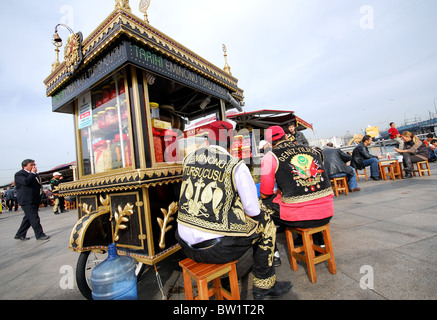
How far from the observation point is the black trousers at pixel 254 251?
1.48 m

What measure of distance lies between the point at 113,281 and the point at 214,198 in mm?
1344

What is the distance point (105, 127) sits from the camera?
2.62 m

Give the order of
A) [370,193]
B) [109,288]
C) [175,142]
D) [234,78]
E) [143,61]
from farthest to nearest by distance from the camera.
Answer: [370,193] → [234,78] → [175,142] → [143,61] → [109,288]

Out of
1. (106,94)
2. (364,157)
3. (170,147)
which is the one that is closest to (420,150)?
(364,157)

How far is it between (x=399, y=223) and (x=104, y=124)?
4.65m

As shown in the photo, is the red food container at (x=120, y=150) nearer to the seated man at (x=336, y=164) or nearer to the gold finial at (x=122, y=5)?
the gold finial at (x=122, y=5)

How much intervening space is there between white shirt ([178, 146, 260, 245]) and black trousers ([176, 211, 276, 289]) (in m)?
0.07

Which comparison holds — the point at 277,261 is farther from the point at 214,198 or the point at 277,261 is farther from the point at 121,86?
the point at 121,86

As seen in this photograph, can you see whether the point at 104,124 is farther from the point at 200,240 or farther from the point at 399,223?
the point at 399,223

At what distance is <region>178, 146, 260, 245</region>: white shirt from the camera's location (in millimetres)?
1517

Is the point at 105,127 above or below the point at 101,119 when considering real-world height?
below

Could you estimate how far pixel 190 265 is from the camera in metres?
1.60

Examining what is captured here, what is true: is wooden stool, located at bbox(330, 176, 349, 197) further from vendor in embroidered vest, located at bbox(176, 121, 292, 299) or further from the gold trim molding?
vendor in embroidered vest, located at bbox(176, 121, 292, 299)

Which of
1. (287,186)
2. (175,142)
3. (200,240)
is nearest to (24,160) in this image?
(175,142)
